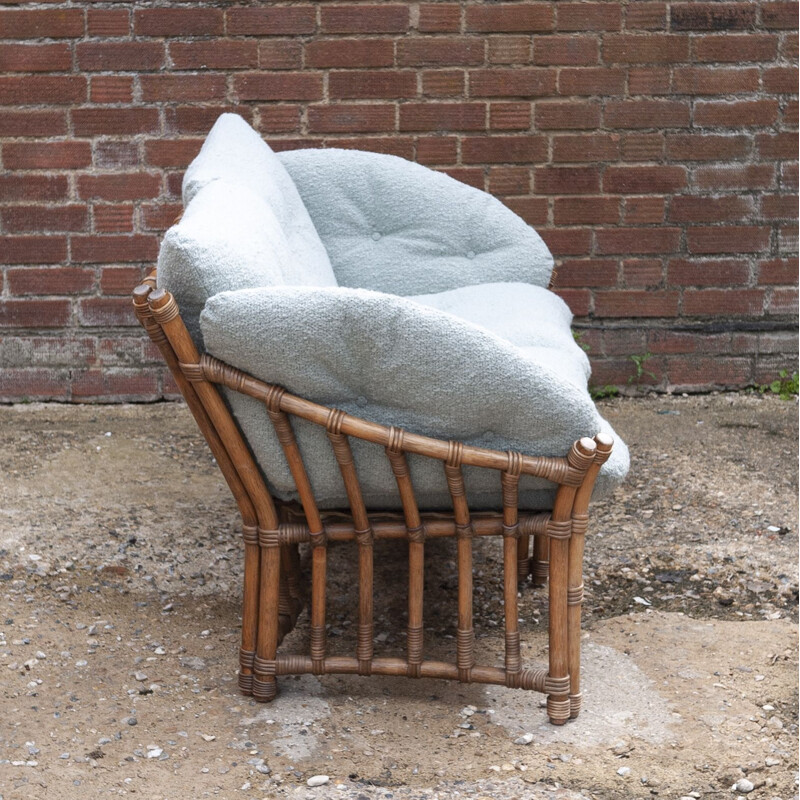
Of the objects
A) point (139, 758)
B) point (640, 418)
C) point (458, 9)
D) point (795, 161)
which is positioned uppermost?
point (458, 9)

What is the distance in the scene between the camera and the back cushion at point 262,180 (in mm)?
2037

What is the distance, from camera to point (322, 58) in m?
3.19

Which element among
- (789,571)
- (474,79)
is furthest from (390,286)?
(789,571)

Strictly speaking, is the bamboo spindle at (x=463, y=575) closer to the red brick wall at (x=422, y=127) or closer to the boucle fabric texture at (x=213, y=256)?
the boucle fabric texture at (x=213, y=256)

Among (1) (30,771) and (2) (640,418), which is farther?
(2) (640,418)

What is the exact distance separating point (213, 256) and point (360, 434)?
0.36 metres

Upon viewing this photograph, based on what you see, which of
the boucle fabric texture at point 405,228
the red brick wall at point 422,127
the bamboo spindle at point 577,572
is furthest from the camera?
the red brick wall at point 422,127

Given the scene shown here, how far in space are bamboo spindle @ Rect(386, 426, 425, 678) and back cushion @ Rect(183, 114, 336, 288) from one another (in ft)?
1.59

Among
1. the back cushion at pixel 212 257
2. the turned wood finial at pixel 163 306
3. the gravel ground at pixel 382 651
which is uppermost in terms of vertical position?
the back cushion at pixel 212 257

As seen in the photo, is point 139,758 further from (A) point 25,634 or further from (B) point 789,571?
(B) point 789,571

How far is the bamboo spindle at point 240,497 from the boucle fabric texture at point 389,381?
7 centimetres

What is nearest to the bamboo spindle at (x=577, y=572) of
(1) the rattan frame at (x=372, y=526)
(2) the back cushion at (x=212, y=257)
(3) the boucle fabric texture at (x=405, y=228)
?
(1) the rattan frame at (x=372, y=526)

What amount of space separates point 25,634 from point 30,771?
0.48m

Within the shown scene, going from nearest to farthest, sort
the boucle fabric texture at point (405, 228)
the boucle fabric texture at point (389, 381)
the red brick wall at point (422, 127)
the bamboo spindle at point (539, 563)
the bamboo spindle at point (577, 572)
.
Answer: the boucle fabric texture at point (389, 381)
the bamboo spindle at point (577, 572)
the bamboo spindle at point (539, 563)
the boucle fabric texture at point (405, 228)
the red brick wall at point (422, 127)
